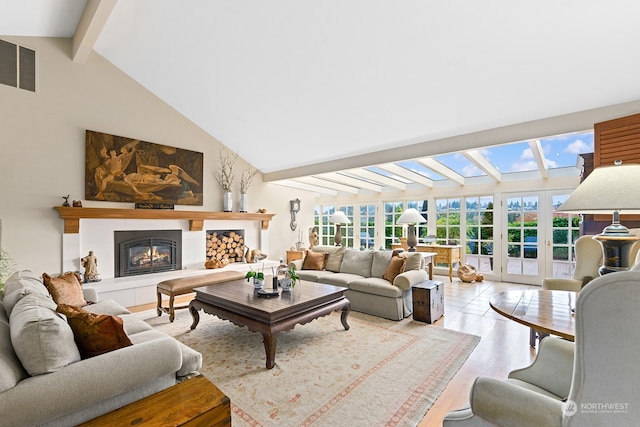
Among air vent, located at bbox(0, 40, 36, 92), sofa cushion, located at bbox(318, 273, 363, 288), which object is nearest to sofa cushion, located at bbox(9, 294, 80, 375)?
sofa cushion, located at bbox(318, 273, 363, 288)

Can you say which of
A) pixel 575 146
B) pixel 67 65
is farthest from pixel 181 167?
pixel 575 146

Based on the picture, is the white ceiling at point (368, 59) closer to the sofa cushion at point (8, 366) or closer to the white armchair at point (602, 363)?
the white armchair at point (602, 363)

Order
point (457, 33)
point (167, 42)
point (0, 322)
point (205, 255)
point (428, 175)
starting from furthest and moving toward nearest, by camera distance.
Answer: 1. point (428, 175)
2. point (205, 255)
3. point (167, 42)
4. point (457, 33)
5. point (0, 322)

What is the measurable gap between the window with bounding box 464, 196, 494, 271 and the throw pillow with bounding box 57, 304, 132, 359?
6.43 m

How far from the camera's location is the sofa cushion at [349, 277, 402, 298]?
3652 mm

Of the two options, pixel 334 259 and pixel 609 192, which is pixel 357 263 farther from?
pixel 609 192

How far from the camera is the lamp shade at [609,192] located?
4.57 ft

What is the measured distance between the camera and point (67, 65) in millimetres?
4039

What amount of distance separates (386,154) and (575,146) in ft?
10.5

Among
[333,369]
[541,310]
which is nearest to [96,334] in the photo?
[333,369]

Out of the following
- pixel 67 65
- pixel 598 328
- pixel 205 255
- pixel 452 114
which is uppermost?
pixel 67 65

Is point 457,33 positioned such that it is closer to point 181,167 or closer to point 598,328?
point 598,328

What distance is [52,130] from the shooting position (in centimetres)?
389

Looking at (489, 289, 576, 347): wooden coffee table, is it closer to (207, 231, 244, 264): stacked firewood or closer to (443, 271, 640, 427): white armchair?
(443, 271, 640, 427): white armchair
